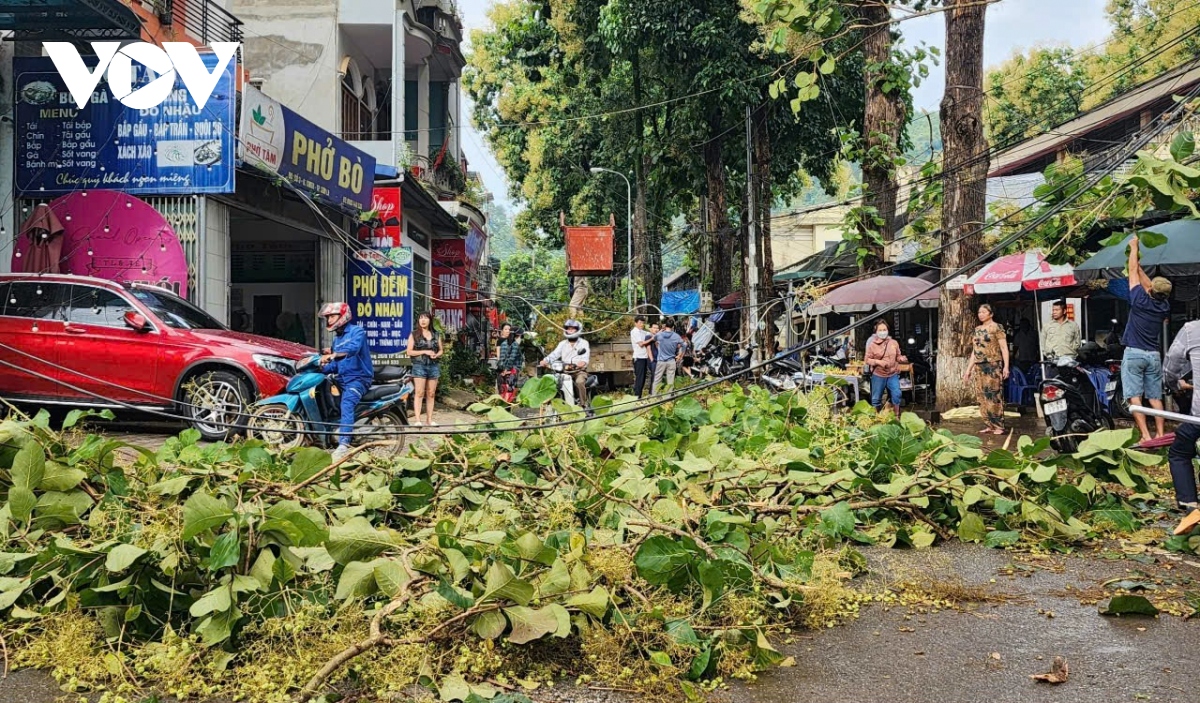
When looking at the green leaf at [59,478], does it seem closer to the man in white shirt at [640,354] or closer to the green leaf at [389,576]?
the green leaf at [389,576]

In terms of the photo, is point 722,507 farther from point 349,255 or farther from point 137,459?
point 349,255

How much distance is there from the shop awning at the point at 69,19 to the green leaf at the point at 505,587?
35.1 feet

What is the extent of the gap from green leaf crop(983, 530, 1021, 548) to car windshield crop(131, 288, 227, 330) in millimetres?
8538

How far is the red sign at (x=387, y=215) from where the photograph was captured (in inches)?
682

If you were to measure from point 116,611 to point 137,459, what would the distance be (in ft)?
4.74

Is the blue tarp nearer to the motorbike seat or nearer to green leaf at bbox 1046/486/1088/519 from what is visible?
the motorbike seat

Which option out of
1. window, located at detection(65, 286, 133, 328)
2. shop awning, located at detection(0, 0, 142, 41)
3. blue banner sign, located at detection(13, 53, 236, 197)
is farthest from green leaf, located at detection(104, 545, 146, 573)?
shop awning, located at detection(0, 0, 142, 41)

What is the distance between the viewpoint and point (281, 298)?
19.0m

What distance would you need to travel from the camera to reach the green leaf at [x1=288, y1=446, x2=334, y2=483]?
15.0 ft

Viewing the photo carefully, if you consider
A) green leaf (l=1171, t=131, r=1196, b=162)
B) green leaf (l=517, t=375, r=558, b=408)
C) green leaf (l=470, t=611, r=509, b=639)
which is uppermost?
green leaf (l=1171, t=131, r=1196, b=162)

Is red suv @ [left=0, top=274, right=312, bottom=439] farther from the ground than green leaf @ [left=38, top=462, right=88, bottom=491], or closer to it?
farther from the ground

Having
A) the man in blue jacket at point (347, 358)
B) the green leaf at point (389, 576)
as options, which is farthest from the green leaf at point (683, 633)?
the man in blue jacket at point (347, 358)

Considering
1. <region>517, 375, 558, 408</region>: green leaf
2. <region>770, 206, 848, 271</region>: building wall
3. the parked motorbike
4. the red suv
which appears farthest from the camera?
<region>770, 206, 848, 271</region>: building wall

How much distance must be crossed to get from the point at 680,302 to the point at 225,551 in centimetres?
3439
